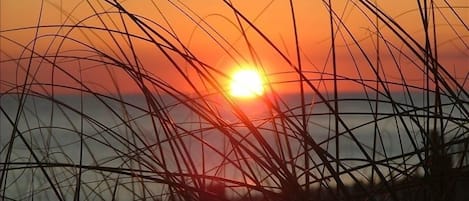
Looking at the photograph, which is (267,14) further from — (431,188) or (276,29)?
(431,188)

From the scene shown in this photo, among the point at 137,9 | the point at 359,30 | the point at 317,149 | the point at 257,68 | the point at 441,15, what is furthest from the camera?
the point at 137,9

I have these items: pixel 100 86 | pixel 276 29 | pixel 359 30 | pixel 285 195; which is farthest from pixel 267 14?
pixel 285 195

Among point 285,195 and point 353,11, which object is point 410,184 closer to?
point 285,195

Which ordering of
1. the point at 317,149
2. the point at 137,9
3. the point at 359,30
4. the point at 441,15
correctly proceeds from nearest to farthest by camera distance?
the point at 317,149, the point at 441,15, the point at 359,30, the point at 137,9

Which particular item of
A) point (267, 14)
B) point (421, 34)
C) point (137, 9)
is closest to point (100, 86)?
point (137, 9)

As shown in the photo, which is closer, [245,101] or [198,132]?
[198,132]

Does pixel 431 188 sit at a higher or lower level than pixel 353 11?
lower

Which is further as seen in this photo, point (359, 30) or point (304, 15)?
point (304, 15)

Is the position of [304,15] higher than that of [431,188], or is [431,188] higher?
[304,15]

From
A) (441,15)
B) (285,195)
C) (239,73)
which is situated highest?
(441,15)
